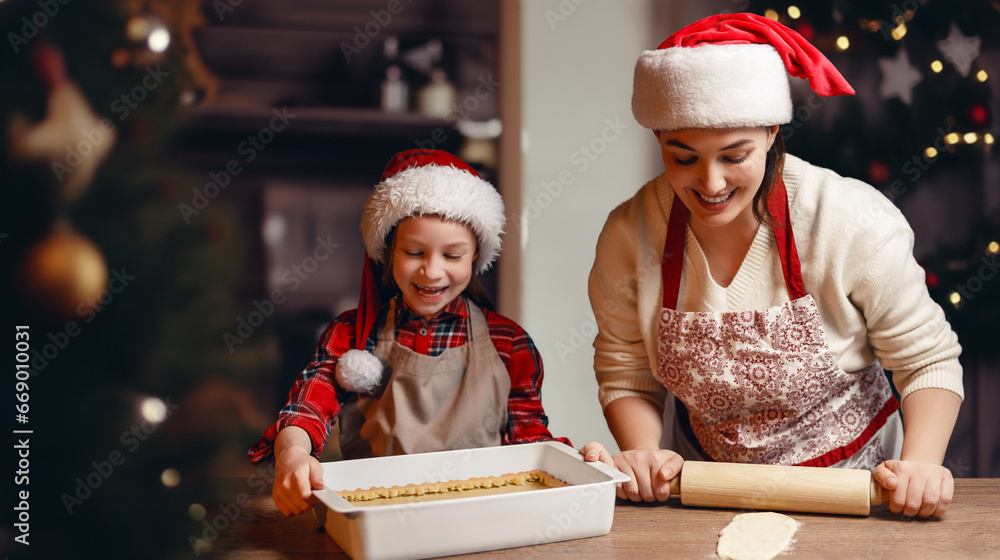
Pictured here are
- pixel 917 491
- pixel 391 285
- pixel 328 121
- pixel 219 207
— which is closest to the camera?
pixel 917 491

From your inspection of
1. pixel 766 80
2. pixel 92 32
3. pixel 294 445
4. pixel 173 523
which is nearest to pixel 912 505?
pixel 766 80

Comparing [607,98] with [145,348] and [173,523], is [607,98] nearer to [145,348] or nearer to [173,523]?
[145,348]

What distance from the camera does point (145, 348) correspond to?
87.1 inches

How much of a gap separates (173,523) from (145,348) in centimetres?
49

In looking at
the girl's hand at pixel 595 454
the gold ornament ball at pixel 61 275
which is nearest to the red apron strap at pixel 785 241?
the girl's hand at pixel 595 454

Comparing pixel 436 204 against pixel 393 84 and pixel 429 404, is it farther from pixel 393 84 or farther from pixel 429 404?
pixel 393 84

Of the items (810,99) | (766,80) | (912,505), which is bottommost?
(912,505)

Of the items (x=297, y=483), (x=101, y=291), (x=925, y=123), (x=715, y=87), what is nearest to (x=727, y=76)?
(x=715, y=87)

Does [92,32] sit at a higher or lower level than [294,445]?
higher

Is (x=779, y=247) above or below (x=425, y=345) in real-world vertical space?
above

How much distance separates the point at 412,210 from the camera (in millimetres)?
1252

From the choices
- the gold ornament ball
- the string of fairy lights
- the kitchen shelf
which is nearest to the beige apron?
the gold ornament ball

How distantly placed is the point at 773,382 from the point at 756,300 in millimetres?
135

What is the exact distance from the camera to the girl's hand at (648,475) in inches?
44.1
